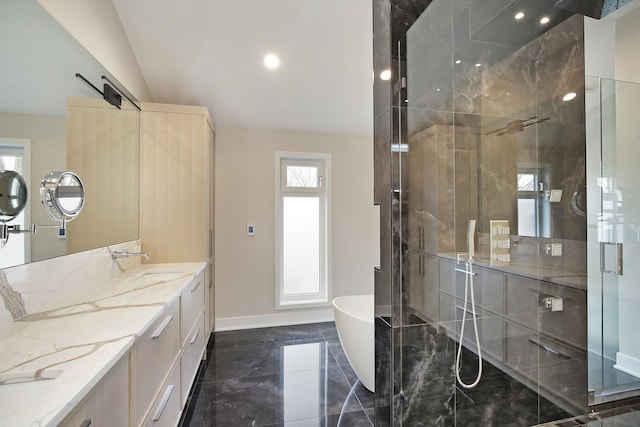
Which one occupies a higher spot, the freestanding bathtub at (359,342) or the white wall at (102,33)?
the white wall at (102,33)

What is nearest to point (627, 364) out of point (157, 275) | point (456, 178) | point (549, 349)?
point (549, 349)

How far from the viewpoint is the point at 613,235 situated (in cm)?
152

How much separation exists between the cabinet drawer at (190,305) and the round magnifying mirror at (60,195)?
0.71 m

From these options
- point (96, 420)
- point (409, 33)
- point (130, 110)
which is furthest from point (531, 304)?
point (130, 110)

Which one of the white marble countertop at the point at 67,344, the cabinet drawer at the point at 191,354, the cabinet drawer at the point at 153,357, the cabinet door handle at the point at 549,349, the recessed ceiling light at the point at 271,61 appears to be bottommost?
the cabinet drawer at the point at 191,354

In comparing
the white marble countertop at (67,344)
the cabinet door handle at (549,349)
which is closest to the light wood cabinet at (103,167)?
the white marble countertop at (67,344)

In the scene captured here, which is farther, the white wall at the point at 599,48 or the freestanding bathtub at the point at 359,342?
the freestanding bathtub at the point at 359,342

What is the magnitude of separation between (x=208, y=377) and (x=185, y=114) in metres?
2.19

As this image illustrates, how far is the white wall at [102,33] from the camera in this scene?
1334 mm

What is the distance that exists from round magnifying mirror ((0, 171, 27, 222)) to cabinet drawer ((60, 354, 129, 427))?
0.70 m

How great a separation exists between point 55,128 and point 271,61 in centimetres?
157

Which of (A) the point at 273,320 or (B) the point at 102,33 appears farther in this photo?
(A) the point at 273,320

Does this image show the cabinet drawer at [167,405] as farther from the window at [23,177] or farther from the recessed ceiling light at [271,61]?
the recessed ceiling light at [271,61]

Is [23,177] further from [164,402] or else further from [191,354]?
[191,354]
